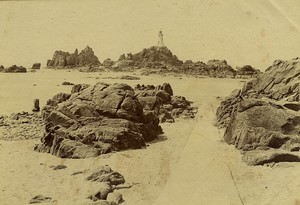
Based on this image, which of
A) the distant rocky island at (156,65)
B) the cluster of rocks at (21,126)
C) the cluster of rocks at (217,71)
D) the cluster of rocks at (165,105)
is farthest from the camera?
the distant rocky island at (156,65)

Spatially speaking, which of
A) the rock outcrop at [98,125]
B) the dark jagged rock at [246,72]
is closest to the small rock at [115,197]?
the rock outcrop at [98,125]

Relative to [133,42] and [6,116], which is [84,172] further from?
[133,42]

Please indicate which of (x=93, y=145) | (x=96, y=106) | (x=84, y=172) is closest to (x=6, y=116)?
(x=96, y=106)

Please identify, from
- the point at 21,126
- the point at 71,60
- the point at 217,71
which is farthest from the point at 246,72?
the point at 21,126

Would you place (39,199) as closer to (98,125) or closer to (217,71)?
(98,125)

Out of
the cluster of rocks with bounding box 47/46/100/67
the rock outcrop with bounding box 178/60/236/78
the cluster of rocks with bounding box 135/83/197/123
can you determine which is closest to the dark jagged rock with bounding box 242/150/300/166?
the cluster of rocks with bounding box 135/83/197/123

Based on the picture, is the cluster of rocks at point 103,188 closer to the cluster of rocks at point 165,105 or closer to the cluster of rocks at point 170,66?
the cluster of rocks at point 165,105

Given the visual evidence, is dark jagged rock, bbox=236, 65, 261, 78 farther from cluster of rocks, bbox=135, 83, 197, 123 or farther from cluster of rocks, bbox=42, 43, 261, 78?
cluster of rocks, bbox=135, 83, 197, 123
